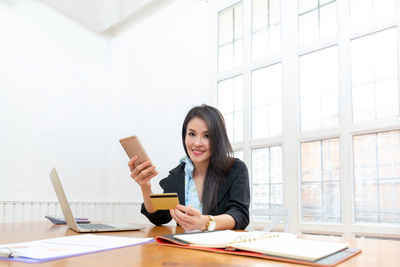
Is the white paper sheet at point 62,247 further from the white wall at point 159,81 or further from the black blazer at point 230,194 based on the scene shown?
the white wall at point 159,81

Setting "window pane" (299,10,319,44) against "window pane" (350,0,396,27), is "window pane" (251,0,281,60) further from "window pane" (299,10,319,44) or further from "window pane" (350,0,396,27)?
"window pane" (350,0,396,27)

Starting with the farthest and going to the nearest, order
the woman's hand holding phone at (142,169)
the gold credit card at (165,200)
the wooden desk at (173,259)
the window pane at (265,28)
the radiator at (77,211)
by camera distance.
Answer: the radiator at (77,211)
the window pane at (265,28)
the woman's hand holding phone at (142,169)
the gold credit card at (165,200)
the wooden desk at (173,259)

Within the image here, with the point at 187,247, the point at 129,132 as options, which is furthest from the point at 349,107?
the point at 129,132

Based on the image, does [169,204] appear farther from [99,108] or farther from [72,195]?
[99,108]

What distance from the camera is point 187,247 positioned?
0.82 m

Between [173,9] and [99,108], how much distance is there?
146 centimetres

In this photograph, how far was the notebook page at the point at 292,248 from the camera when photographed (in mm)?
667

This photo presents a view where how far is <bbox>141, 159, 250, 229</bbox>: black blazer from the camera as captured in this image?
5.04 ft

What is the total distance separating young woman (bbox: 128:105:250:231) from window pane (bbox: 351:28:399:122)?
1.22 meters

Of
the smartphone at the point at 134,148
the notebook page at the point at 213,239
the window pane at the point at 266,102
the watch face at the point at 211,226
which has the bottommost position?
the watch face at the point at 211,226

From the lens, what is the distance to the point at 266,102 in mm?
3143

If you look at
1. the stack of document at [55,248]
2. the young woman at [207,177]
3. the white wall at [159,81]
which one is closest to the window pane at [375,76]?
the young woman at [207,177]


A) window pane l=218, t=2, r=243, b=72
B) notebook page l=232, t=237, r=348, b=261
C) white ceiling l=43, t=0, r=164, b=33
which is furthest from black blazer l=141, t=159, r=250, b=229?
white ceiling l=43, t=0, r=164, b=33

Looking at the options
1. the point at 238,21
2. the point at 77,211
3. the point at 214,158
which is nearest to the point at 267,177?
the point at 214,158
